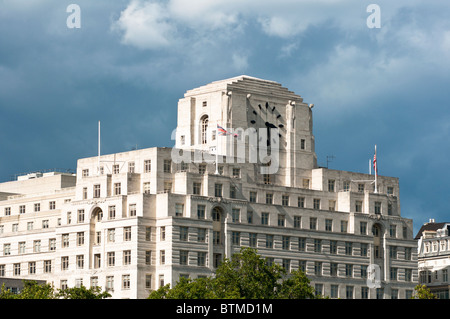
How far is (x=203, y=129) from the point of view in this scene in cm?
18288

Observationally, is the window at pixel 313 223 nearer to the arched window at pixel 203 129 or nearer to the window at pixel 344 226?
the window at pixel 344 226

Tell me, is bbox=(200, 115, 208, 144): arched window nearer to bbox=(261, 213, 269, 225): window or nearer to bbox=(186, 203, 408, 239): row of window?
bbox=(186, 203, 408, 239): row of window

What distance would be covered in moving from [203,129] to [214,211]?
18.7 meters

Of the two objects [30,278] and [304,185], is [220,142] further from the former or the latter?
[30,278]

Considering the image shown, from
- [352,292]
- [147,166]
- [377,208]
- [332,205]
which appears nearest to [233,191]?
[147,166]

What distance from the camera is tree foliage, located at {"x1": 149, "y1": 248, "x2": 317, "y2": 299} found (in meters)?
145

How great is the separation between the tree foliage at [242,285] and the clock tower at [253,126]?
87.3 ft

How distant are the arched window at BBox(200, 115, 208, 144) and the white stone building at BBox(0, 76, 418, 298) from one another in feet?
0.68

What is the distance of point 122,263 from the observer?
164 meters

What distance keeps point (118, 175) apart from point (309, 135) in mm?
36545
